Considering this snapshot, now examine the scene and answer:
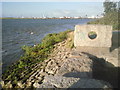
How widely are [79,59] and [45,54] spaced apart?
195 inches

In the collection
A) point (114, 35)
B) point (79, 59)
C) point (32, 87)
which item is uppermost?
point (114, 35)

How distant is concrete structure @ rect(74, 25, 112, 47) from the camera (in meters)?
8.89

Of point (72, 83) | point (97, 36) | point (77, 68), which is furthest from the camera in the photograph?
point (97, 36)

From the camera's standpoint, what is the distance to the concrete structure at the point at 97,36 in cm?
889

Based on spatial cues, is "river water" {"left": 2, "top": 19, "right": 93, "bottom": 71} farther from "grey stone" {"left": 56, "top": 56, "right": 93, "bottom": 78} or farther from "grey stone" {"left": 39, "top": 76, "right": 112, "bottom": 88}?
"grey stone" {"left": 39, "top": 76, "right": 112, "bottom": 88}

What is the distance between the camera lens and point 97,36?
9.07 meters

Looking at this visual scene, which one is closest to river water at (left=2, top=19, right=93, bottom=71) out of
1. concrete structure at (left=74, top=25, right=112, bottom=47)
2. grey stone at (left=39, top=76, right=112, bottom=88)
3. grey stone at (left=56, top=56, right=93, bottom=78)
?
grey stone at (left=56, top=56, right=93, bottom=78)

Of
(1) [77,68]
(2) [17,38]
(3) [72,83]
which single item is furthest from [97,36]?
(2) [17,38]

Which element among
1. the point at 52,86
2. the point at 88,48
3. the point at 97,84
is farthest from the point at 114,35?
the point at 52,86

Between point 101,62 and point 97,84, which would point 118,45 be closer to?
point 101,62

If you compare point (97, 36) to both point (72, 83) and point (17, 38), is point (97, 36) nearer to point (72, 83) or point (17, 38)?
point (72, 83)

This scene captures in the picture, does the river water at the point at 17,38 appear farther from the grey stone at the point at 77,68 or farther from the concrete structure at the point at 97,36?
the concrete structure at the point at 97,36

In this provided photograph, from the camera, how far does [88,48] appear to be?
9406 mm

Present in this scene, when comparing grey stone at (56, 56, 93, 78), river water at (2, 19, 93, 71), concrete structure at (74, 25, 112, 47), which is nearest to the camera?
grey stone at (56, 56, 93, 78)
